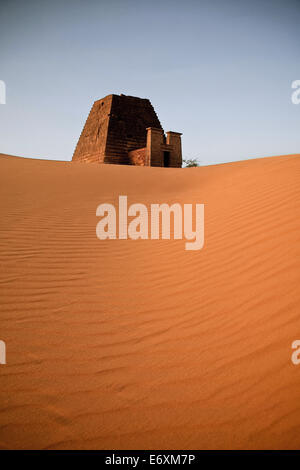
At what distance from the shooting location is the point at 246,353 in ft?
6.64

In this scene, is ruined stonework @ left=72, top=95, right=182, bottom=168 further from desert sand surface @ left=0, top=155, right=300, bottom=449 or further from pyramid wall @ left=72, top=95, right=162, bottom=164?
desert sand surface @ left=0, top=155, right=300, bottom=449

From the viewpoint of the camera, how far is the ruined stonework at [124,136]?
2050cm

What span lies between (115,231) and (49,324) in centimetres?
246

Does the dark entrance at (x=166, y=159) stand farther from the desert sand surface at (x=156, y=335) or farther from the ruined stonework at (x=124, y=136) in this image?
the desert sand surface at (x=156, y=335)

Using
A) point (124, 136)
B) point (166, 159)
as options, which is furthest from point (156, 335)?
point (124, 136)

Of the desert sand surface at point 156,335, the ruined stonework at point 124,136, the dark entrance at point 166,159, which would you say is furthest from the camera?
the ruined stonework at point 124,136

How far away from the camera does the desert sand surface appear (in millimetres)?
1584

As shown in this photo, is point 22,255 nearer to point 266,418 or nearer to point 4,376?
point 4,376

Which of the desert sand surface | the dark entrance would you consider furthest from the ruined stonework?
the desert sand surface

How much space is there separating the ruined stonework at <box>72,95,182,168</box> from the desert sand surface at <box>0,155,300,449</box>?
16.7m

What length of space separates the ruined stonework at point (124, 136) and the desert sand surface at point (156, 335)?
16.7m

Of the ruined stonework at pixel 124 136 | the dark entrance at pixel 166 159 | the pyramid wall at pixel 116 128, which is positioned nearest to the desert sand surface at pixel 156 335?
the dark entrance at pixel 166 159

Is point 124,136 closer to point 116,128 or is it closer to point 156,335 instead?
point 116,128

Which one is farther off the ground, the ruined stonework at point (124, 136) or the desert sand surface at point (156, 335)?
the ruined stonework at point (124, 136)
